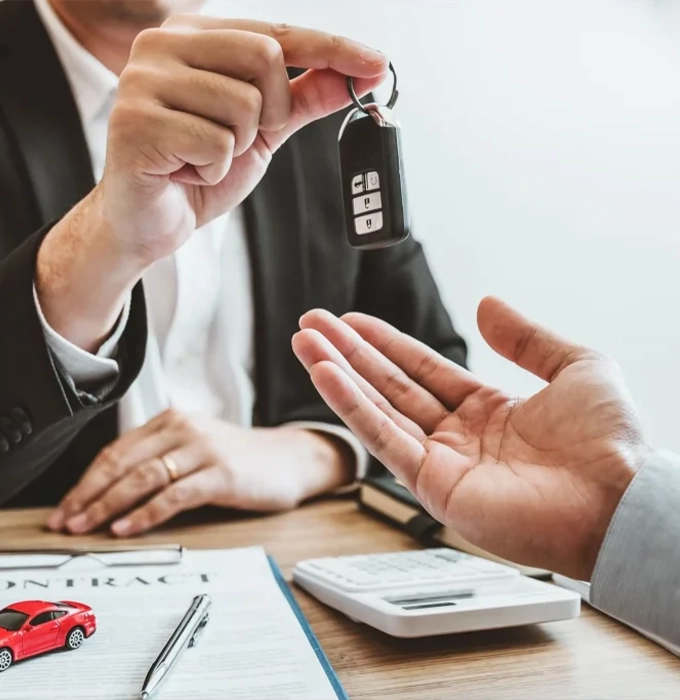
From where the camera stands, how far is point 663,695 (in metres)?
0.40

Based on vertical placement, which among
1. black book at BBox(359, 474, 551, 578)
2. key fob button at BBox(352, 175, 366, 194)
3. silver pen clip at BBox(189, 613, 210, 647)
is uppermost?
key fob button at BBox(352, 175, 366, 194)

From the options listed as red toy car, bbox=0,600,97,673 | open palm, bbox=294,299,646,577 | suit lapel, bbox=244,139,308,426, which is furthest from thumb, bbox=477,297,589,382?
suit lapel, bbox=244,139,308,426

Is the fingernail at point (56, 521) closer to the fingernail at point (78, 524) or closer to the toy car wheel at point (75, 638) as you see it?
the fingernail at point (78, 524)

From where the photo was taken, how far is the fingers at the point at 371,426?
49 centimetres

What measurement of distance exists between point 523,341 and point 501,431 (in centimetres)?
7

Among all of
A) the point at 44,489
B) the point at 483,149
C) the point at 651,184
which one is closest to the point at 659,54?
the point at 651,184

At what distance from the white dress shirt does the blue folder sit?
49cm

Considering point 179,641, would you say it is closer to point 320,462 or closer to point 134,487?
point 134,487

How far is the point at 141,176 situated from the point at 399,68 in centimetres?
75

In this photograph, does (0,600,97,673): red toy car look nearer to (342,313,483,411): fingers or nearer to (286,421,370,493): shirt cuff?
(342,313,483,411): fingers

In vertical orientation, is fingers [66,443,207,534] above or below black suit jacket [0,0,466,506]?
below

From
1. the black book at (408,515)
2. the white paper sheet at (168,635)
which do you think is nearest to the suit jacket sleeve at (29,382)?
the white paper sheet at (168,635)

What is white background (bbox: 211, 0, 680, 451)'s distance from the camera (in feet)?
3.43

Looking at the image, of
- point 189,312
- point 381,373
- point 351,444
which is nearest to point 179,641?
point 381,373
